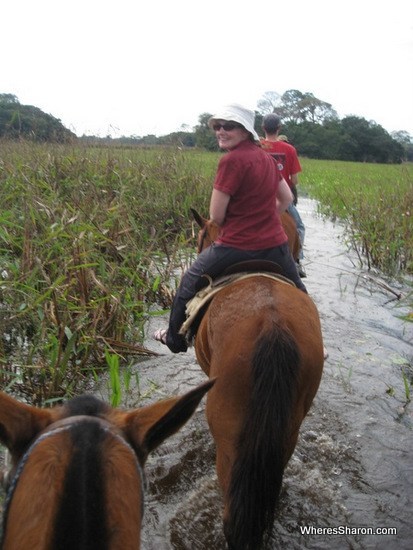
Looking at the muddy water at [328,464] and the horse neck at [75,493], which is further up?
the horse neck at [75,493]

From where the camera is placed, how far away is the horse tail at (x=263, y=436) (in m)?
2.41

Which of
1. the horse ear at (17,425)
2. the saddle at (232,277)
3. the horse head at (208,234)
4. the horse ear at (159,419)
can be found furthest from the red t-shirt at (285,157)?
the horse ear at (17,425)

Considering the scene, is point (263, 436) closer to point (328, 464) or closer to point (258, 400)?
point (258, 400)

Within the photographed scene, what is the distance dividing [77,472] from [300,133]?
61643 mm

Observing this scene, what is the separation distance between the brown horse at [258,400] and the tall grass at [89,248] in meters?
1.69

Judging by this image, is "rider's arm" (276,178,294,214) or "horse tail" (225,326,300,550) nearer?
"horse tail" (225,326,300,550)

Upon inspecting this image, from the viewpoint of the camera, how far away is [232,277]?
129 inches

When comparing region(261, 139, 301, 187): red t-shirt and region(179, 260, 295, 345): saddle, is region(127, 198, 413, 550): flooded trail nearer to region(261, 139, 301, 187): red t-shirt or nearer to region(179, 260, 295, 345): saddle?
region(179, 260, 295, 345): saddle

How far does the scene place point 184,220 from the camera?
8.50 m

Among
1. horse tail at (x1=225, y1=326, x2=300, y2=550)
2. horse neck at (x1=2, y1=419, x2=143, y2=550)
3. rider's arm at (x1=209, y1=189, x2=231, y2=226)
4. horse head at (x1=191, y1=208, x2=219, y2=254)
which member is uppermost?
rider's arm at (x1=209, y1=189, x2=231, y2=226)

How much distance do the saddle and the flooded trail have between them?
3.61ft

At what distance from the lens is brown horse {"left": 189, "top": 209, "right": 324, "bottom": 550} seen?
7.94 ft

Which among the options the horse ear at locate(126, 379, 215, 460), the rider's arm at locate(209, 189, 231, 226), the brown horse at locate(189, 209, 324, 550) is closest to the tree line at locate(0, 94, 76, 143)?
the rider's arm at locate(209, 189, 231, 226)

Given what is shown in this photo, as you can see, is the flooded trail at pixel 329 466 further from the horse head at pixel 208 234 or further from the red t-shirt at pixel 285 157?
the red t-shirt at pixel 285 157
